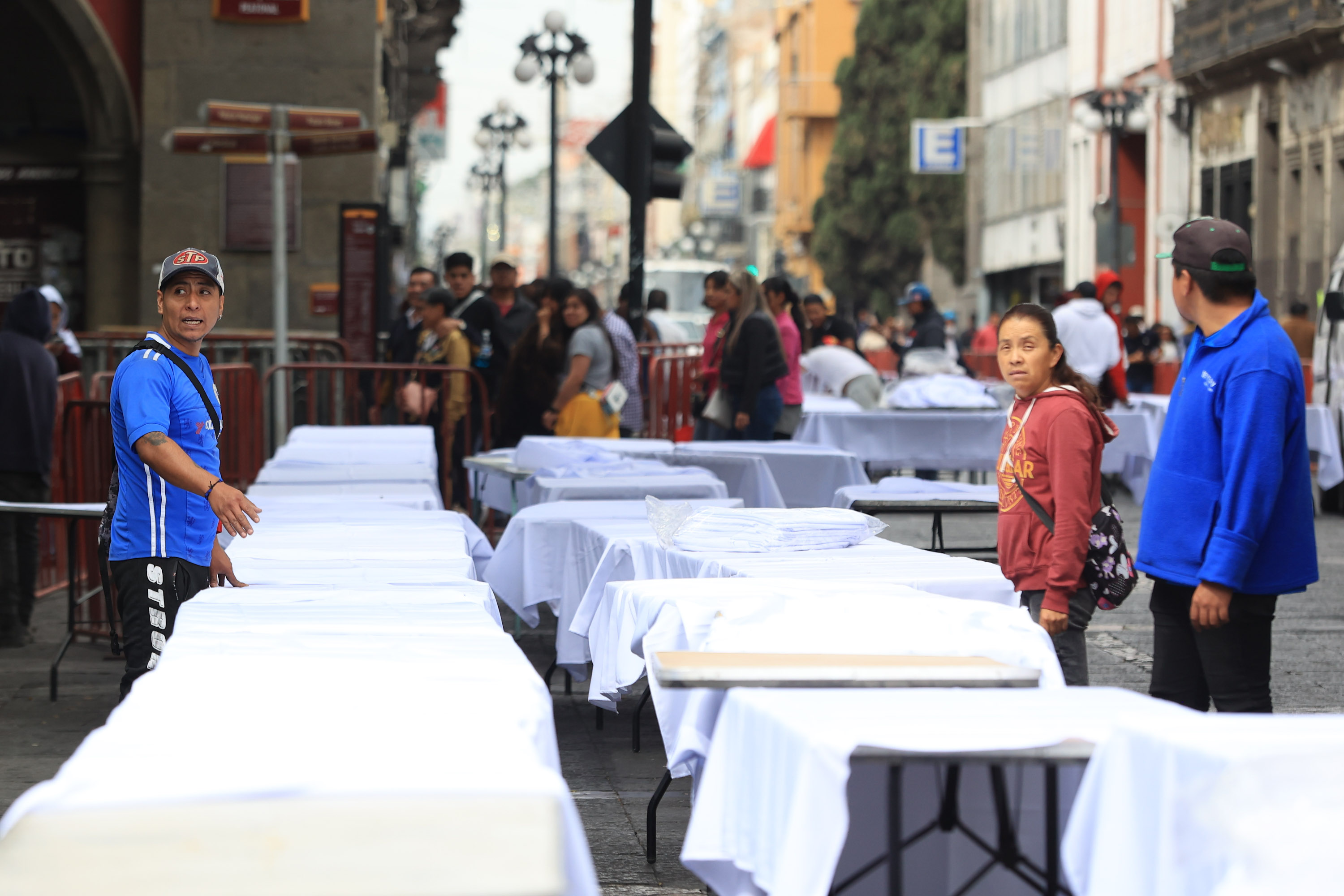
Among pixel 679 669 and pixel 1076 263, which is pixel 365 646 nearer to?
pixel 679 669

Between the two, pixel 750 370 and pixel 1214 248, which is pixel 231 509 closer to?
pixel 1214 248

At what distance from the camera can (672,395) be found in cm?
1591

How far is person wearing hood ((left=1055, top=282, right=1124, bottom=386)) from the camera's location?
15883 mm

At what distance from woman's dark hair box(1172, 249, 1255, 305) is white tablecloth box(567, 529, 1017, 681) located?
1076mm

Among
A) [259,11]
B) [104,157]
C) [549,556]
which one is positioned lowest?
[549,556]

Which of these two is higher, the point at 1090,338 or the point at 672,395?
the point at 1090,338

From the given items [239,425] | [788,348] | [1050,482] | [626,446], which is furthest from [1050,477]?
[788,348]

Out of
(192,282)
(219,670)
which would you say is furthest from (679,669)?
(192,282)

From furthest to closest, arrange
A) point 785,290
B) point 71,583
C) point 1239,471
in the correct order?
1. point 785,290
2. point 71,583
3. point 1239,471

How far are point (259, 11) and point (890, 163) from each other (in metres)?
44.4

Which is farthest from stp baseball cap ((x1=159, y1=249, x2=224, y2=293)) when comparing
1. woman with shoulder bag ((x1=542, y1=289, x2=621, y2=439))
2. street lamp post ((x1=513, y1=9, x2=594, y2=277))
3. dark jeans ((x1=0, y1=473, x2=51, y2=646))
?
street lamp post ((x1=513, y1=9, x2=594, y2=277))

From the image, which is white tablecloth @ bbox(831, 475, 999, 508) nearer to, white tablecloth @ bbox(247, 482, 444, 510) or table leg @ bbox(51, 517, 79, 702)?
white tablecloth @ bbox(247, 482, 444, 510)

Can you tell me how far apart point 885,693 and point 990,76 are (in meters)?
50.1

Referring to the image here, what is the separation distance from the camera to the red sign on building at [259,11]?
20922 millimetres
